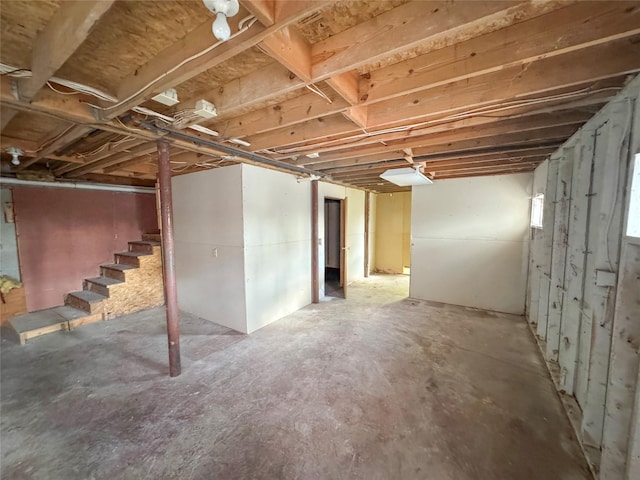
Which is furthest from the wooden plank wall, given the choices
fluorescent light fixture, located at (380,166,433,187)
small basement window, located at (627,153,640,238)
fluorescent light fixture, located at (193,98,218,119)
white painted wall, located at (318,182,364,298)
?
white painted wall, located at (318,182,364,298)

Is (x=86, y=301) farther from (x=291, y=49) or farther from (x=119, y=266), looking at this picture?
(x=291, y=49)

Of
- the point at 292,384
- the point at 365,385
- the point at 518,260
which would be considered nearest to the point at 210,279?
the point at 292,384

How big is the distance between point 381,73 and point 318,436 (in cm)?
256

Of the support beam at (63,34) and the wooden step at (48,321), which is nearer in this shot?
the support beam at (63,34)

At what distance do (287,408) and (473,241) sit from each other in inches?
158

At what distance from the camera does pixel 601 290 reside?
1.62 m

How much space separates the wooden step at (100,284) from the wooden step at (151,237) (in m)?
0.95

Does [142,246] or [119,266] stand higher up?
[142,246]

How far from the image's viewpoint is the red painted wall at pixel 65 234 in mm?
4008

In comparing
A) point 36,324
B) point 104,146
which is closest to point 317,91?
point 104,146

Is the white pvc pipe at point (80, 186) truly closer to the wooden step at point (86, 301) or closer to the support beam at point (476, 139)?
the wooden step at point (86, 301)

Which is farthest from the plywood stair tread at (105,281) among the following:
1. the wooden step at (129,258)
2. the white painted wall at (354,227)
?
the white painted wall at (354,227)

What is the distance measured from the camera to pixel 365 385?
7.65 ft

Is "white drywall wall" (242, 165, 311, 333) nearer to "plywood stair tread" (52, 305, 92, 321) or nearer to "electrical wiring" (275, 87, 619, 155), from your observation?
"electrical wiring" (275, 87, 619, 155)
